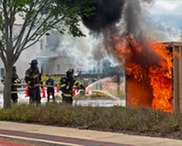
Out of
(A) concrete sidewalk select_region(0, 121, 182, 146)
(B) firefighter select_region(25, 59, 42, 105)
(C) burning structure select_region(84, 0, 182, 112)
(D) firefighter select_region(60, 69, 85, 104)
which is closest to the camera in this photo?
(A) concrete sidewalk select_region(0, 121, 182, 146)

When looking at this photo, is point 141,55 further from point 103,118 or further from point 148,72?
point 103,118

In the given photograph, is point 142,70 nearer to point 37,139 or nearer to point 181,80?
point 181,80

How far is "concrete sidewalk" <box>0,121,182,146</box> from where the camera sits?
8.23 m

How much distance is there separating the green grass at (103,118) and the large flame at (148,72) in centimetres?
212

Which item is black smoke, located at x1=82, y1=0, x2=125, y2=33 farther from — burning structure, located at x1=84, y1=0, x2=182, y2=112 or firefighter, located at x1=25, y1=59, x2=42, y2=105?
firefighter, located at x1=25, y1=59, x2=42, y2=105

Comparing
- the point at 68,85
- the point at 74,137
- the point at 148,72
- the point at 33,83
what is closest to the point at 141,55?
the point at 148,72

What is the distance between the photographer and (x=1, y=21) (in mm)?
15828

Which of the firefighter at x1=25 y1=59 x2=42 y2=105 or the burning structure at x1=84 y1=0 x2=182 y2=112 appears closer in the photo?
the burning structure at x1=84 y1=0 x2=182 y2=112

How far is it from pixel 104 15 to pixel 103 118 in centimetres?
540

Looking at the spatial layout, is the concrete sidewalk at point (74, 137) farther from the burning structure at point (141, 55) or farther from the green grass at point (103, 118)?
the burning structure at point (141, 55)

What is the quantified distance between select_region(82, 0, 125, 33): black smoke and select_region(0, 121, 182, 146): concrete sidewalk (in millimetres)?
5253

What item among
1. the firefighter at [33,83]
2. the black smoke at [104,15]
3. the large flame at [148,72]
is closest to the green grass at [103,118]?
the large flame at [148,72]

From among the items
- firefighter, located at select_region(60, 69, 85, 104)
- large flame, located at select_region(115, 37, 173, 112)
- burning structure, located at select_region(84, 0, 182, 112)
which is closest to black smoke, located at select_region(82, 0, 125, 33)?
burning structure, located at select_region(84, 0, 182, 112)

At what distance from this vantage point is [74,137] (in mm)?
9109
